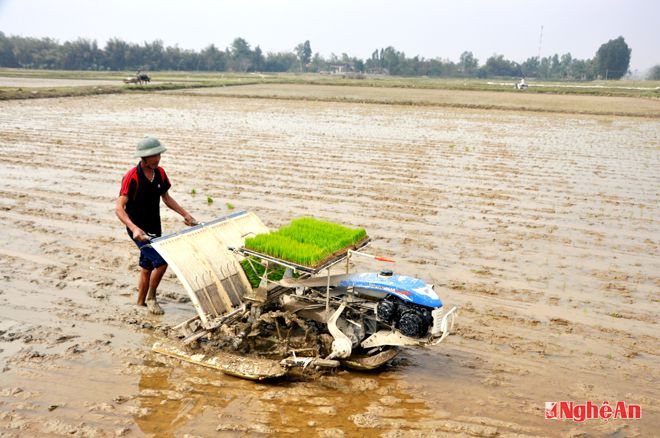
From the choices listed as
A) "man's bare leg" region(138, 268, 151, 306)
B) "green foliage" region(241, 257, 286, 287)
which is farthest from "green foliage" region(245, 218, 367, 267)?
"man's bare leg" region(138, 268, 151, 306)

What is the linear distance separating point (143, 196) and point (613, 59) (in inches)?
5576

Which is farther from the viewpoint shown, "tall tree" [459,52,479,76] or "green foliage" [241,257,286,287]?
"tall tree" [459,52,479,76]

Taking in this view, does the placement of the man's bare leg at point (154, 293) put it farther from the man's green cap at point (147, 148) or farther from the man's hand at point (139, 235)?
the man's green cap at point (147, 148)

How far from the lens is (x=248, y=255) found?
17.0 ft

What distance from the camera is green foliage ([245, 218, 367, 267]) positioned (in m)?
4.57

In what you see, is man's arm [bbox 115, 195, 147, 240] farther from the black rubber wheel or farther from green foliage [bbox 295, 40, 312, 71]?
green foliage [bbox 295, 40, 312, 71]

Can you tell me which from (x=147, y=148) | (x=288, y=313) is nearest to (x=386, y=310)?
(x=288, y=313)

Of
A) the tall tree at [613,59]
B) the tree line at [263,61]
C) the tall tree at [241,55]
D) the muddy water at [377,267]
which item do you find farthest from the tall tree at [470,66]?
the muddy water at [377,267]

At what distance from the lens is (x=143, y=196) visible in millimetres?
5641

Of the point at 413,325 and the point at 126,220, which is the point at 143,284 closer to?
the point at 126,220

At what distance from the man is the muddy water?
1.17ft

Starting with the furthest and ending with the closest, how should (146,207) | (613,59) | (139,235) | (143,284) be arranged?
1. (613,59)
2. (143,284)
3. (146,207)
4. (139,235)

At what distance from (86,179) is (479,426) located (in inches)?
392

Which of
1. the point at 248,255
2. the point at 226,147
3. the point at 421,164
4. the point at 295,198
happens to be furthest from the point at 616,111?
the point at 248,255
